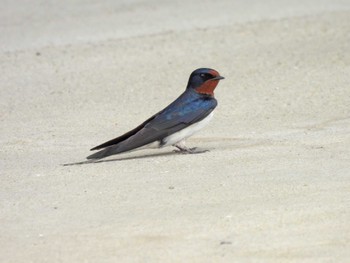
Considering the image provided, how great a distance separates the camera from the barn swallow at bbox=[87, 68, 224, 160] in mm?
8867

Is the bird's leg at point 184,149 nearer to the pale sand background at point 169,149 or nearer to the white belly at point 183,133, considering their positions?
the white belly at point 183,133

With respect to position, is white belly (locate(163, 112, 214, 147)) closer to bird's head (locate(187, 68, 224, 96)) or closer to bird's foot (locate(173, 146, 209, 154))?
bird's foot (locate(173, 146, 209, 154))

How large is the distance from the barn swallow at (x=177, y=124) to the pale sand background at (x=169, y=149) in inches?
5.8

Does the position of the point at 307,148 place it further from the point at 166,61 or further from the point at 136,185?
the point at 166,61

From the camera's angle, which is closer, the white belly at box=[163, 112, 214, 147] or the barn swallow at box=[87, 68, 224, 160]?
the barn swallow at box=[87, 68, 224, 160]

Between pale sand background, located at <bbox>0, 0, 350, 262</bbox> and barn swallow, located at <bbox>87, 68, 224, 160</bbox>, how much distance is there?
15 centimetres

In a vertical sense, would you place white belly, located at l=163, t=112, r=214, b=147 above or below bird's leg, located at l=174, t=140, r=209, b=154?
above

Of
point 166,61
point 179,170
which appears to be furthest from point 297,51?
point 179,170

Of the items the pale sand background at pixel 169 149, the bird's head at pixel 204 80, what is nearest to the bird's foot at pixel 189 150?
the pale sand background at pixel 169 149

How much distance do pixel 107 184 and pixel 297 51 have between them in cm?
598

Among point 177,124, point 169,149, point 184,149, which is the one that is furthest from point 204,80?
point 169,149

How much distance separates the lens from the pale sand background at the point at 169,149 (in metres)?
6.43

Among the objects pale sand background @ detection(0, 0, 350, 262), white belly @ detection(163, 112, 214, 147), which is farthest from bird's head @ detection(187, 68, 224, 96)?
pale sand background @ detection(0, 0, 350, 262)

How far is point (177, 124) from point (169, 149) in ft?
2.42
